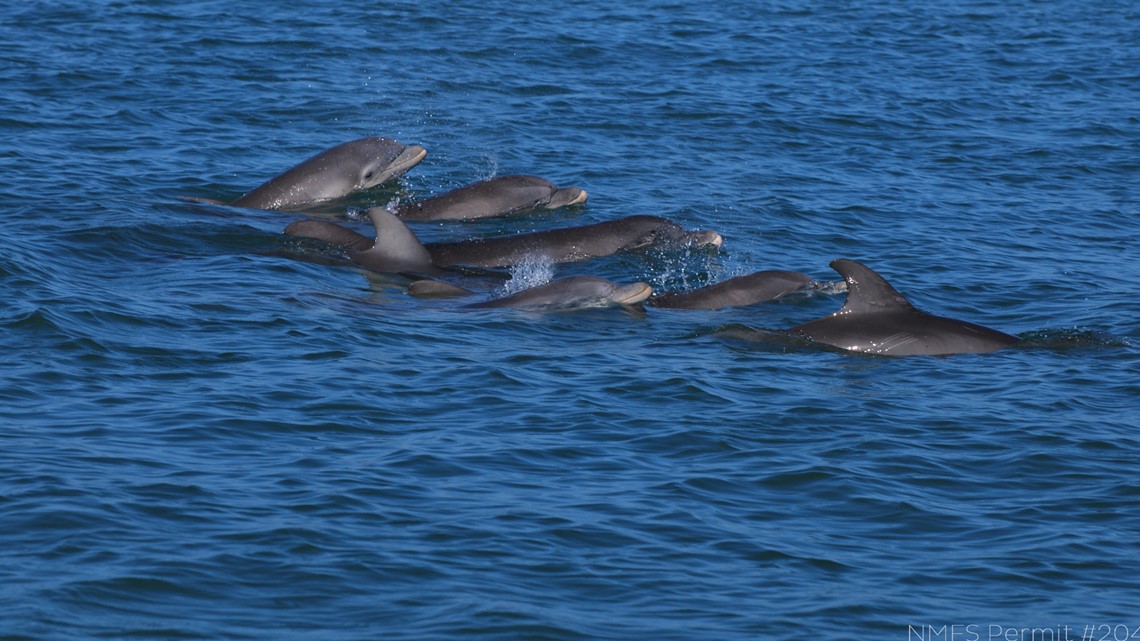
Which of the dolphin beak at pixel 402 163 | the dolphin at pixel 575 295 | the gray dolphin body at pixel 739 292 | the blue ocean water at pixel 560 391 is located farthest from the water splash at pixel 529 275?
the dolphin beak at pixel 402 163

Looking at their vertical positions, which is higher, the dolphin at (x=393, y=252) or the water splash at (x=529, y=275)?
the dolphin at (x=393, y=252)

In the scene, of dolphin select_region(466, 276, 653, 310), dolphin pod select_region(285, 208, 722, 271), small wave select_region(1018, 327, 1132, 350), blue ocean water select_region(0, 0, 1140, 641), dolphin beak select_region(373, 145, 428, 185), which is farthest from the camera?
dolphin beak select_region(373, 145, 428, 185)

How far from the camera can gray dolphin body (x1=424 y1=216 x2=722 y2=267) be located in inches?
765

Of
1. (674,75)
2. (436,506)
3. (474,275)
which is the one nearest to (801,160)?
(674,75)

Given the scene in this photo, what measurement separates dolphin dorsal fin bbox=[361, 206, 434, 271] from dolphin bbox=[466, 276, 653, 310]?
165 cm

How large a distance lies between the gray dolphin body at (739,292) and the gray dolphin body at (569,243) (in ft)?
7.01

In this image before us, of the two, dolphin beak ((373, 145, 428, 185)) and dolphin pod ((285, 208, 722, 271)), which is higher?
dolphin beak ((373, 145, 428, 185))

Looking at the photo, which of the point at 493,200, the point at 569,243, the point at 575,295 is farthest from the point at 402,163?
the point at 575,295

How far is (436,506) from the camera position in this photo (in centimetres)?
1155

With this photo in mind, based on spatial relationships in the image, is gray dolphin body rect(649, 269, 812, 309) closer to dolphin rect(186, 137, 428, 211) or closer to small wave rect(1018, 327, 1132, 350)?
small wave rect(1018, 327, 1132, 350)

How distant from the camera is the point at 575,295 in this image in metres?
17.3

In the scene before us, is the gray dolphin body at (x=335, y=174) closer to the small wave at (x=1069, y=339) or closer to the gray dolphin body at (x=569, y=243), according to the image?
the gray dolphin body at (x=569, y=243)

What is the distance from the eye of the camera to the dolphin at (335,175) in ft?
71.9

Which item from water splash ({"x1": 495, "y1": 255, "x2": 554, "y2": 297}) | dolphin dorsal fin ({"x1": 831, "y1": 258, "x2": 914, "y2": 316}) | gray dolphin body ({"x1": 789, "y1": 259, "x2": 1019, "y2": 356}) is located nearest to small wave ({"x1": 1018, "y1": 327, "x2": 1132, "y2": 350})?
gray dolphin body ({"x1": 789, "y1": 259, "x2": 1019, "y2": 356})
